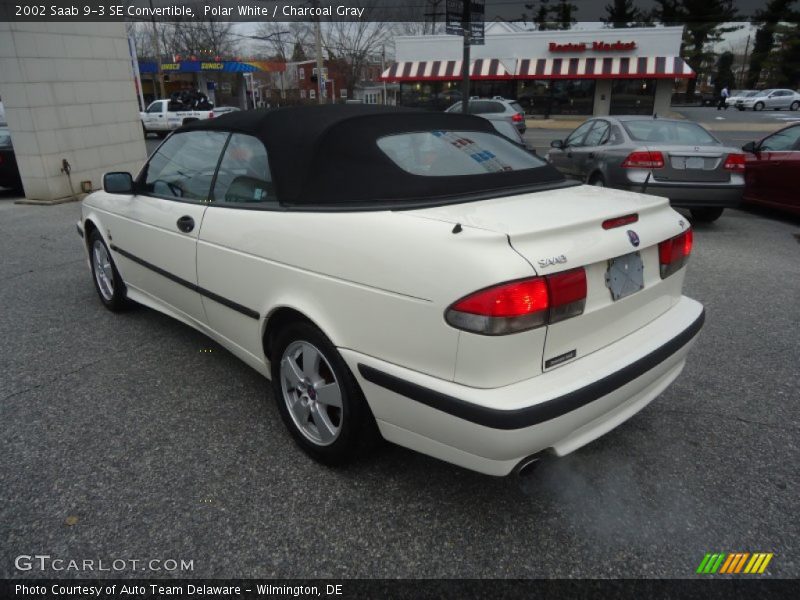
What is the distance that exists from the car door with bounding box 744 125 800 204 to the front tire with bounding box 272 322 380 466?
25.5ft

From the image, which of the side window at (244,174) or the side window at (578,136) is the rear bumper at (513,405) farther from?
the side window at (578,136)

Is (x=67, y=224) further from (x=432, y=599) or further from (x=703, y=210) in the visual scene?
(x=703, y=210)

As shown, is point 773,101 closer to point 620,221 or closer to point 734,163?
point 734,163

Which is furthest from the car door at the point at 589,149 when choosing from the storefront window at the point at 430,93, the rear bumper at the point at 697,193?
the storefront window at the point at 430,93

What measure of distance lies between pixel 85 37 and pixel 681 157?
10.4 m

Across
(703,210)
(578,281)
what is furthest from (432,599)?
(703,210)

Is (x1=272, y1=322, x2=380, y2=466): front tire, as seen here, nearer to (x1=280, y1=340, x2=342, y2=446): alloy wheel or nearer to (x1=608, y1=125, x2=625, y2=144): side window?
(x1=280, y1=340, x2=342, y2=446): alloy wheel

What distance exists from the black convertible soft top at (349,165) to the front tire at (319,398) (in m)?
0.63

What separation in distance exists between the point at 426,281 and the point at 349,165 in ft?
2.83

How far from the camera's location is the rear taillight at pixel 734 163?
7098 mm

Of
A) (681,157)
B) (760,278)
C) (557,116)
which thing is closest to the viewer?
(760,278)

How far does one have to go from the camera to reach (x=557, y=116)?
35.4 m

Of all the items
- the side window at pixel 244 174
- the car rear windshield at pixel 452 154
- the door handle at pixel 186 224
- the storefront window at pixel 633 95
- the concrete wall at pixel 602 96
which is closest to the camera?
the car rear windshield at pixel 452 154

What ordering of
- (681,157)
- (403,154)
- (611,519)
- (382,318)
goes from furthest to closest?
1. (681,157)
2. (403,154)
3. (611,519)
4. (382,318)
